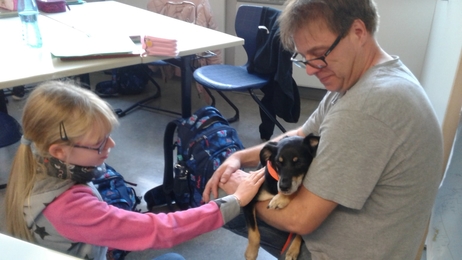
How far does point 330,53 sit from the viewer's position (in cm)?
112

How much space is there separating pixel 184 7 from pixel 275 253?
2.69 meters

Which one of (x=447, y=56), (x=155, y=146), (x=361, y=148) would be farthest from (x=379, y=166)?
(x=155, y=146)

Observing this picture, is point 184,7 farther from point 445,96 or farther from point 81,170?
point 81,170

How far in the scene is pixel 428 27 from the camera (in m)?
3.43

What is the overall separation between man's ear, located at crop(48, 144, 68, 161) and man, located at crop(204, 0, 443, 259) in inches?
24.4

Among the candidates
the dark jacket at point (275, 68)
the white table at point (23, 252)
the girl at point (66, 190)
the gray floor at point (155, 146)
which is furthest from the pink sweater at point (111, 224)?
the dark jacket at point (275, 68)

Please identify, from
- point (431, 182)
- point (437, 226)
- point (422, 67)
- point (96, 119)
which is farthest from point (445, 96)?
point (422, 67)

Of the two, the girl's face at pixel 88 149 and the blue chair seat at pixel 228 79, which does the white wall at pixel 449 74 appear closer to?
the blue chair seat at pixel 228 79

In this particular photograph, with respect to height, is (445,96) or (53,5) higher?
(53,5)

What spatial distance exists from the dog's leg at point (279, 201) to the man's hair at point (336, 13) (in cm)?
48

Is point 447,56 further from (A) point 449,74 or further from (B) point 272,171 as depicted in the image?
(B) point 272,171

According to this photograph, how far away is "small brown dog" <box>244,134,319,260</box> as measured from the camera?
1.21 meters

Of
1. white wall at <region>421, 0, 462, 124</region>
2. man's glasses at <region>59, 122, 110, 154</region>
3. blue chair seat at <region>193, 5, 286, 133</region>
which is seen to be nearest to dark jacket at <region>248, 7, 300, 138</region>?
blue chair seat at <region>193, 5, 286, 133</region>

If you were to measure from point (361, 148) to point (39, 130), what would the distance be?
2.65 ft
